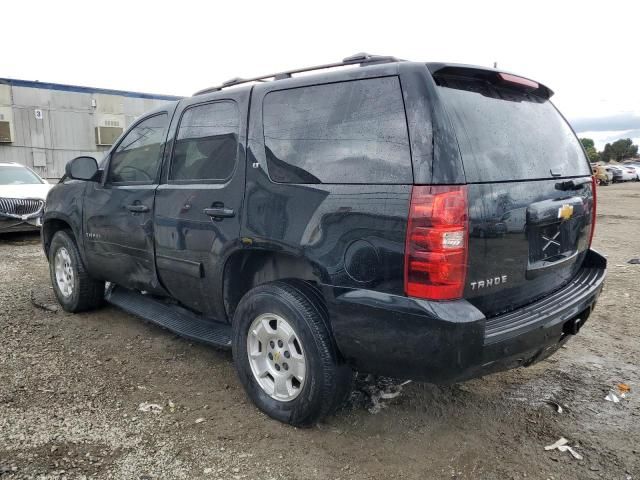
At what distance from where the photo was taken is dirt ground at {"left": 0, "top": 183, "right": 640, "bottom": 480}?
2.53 metres

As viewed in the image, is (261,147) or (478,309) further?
(261,147)

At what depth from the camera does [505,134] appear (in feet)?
8.48

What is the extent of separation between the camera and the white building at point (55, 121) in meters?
18.4

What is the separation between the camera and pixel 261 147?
2.98 meters

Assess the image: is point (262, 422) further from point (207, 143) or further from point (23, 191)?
point (23, 191)

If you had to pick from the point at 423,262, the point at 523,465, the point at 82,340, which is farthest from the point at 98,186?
the point at 523,465

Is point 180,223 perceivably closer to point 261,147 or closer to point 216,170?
point 216,170

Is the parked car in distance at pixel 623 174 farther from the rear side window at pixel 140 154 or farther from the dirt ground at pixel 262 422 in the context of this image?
the rear side window at pixel 140 154

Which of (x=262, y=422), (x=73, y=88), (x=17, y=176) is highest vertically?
(x=73, y=88)

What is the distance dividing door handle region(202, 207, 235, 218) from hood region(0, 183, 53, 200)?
7314 millimetres

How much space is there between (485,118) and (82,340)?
354cm

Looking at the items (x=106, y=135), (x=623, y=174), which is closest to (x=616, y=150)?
(x=623, y=174)

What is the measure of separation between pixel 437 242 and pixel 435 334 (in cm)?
40

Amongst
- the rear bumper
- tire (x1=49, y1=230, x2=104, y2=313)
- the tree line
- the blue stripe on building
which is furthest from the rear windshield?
the tree line
